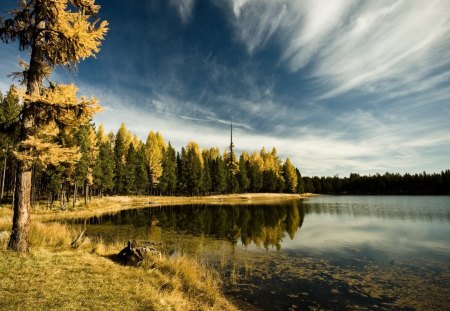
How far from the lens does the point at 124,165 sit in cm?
7294

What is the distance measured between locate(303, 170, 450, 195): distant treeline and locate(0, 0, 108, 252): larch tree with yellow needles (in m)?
139

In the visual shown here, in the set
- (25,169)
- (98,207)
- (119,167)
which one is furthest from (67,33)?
(119,167)

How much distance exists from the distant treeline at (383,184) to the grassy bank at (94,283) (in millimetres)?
136855

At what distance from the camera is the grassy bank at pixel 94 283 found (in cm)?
801

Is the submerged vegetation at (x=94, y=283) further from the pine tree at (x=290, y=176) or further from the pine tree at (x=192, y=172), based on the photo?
the pine tree at (x=290, y=176)

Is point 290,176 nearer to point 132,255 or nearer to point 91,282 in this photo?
point 132,255

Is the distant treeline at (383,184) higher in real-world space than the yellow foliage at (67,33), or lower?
lower

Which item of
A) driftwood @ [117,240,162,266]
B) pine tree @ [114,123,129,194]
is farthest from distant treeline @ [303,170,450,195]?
driftwood @ [117,240,162,266]

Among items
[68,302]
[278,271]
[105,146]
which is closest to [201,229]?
[278,271]

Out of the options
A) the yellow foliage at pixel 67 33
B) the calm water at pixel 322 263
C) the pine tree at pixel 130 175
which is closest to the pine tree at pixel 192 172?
the pine tree at pixel 130 175

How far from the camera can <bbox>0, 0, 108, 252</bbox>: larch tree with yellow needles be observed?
11.4 meters

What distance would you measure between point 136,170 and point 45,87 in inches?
2487

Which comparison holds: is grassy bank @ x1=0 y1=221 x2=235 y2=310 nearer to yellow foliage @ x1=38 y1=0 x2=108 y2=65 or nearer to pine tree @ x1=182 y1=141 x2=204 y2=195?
yellow foliage @ x1=38 y1=0 x2=108 y2=65

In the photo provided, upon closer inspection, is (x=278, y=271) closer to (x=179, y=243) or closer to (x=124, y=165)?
(x=179, y=243)
